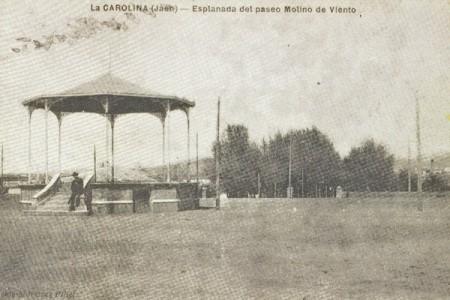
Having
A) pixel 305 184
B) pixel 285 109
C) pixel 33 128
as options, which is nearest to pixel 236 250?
pixel 285 109

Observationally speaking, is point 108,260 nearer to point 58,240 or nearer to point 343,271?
point 58,240

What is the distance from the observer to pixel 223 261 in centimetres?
792

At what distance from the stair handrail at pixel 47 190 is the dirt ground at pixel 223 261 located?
3698mm

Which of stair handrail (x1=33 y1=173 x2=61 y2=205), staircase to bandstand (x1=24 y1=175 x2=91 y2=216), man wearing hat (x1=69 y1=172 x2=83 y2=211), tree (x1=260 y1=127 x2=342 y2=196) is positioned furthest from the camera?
tree (x1=260 y1=127 x2=342 y2=196)

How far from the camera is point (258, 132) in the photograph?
40.9 feet

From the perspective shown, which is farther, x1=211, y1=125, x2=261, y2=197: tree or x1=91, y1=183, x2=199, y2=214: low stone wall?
x1=211, y1=125, x2=261, y2=197: tree

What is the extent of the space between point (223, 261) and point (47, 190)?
1001 centimetres

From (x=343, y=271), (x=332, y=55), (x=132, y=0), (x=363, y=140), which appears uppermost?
(x=132, y=0)

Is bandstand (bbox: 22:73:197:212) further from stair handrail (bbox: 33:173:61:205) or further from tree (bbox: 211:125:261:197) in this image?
tree (bbox: 211:125:261:197)

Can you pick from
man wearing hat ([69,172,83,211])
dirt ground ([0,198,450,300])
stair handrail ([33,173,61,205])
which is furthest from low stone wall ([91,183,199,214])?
dirt ground ([0,198,450,300])

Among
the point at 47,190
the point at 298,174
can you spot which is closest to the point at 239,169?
the point at 298,174

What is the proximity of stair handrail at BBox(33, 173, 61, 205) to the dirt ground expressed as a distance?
3.70m

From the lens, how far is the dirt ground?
6.45 m

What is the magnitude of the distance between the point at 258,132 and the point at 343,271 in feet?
18.4
